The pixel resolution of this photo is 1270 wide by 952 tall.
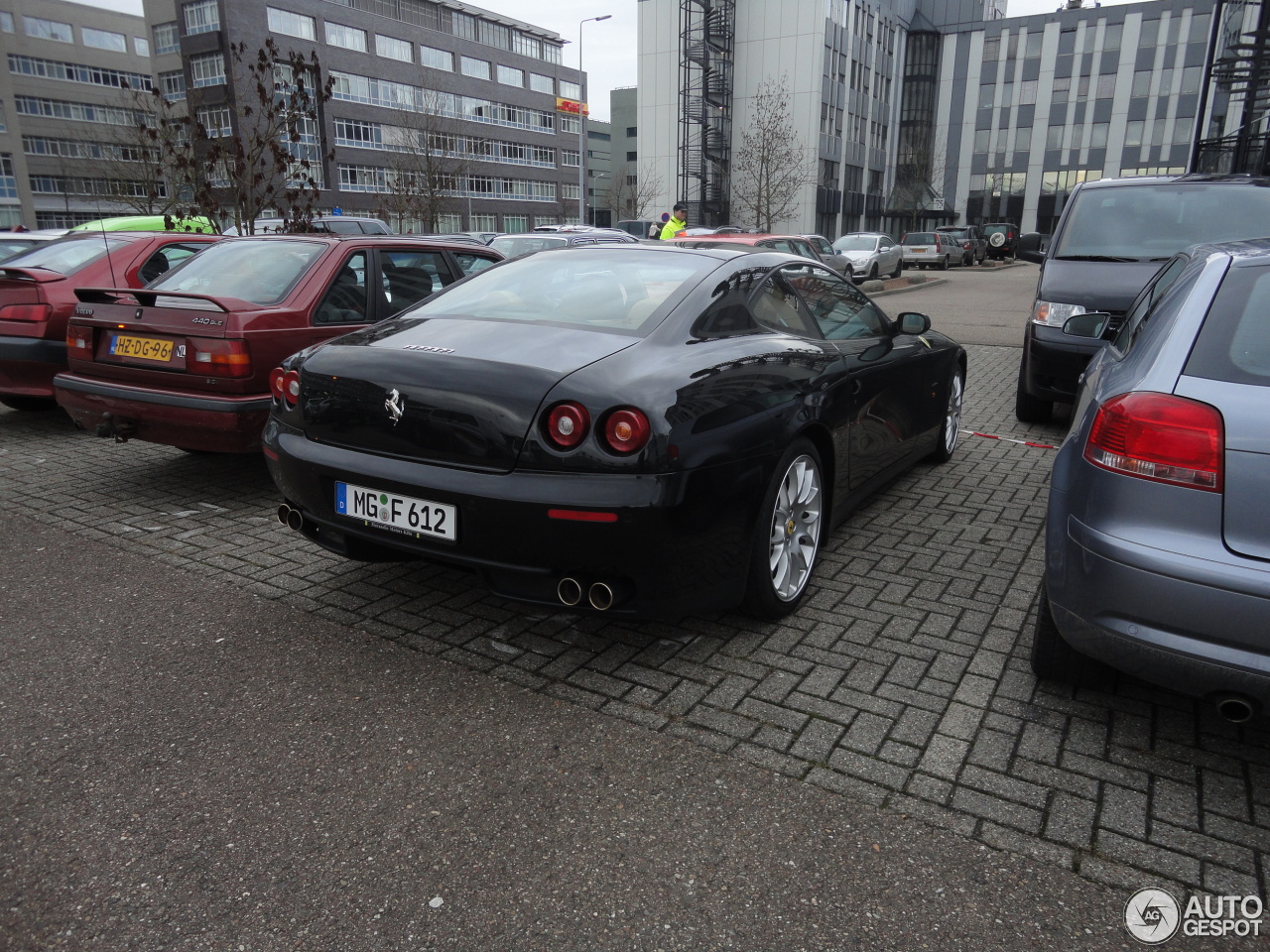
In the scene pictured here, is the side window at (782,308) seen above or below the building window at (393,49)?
Answer: below

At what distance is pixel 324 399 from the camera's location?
11.2ft

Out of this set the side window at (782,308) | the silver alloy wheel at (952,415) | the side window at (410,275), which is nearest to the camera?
the side window at (782,308)

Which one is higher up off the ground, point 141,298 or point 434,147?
point 434,147

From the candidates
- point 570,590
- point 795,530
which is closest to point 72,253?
point 570,590

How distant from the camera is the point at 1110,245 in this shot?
7105 millimetres

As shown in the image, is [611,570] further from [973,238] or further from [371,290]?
[973,238]

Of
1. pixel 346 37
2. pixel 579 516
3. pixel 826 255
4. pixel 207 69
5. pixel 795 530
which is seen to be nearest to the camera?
pixel 579 516

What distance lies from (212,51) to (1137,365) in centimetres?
7178

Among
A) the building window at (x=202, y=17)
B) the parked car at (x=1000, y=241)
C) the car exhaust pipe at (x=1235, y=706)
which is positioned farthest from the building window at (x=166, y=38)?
the car exhaust pipe at (x=1235, y=706)

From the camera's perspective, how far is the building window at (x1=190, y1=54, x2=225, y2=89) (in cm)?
6103

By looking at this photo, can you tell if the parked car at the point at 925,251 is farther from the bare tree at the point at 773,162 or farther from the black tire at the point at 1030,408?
the black tire at the point at 1030,408

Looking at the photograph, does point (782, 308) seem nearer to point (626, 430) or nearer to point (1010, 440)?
point (626, 430)

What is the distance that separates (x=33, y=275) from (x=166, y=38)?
242ft

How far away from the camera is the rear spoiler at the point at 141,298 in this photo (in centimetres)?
491
